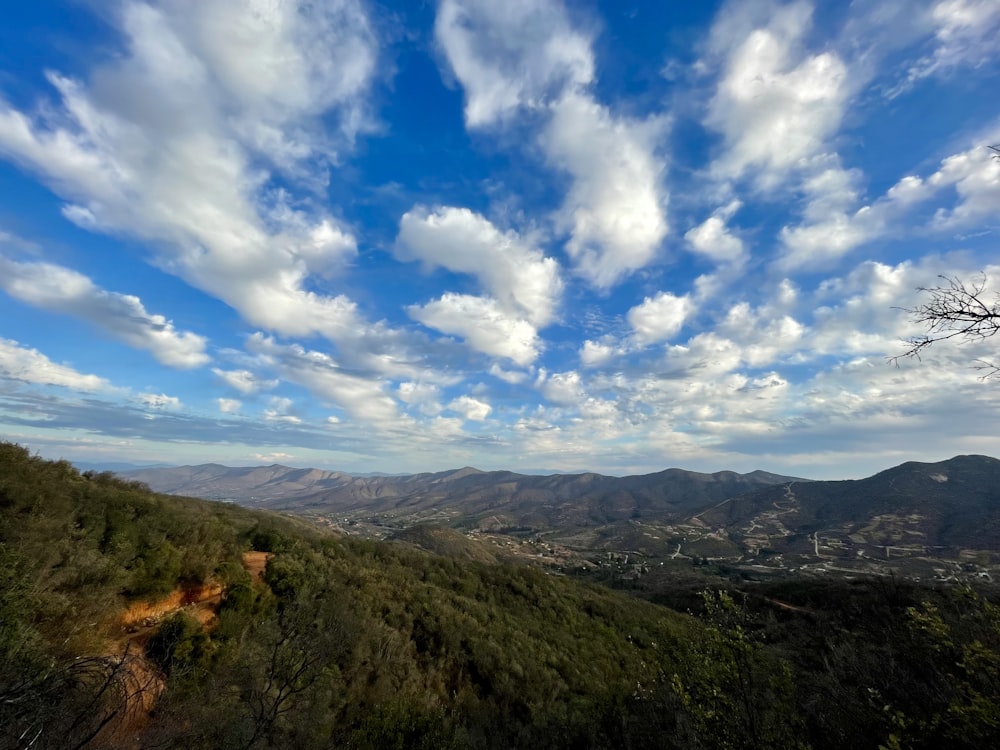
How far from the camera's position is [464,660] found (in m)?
24.5

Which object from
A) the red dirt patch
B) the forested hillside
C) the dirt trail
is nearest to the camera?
the forested hillside

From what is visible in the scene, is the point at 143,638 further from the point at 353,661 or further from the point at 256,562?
the point at 256,562

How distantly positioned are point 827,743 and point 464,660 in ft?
66.0

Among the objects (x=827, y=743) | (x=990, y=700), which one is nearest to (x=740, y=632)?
(x=827, y=743)

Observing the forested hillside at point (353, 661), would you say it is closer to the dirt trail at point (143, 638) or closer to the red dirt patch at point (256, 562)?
the dirt trail at point (143, 638)

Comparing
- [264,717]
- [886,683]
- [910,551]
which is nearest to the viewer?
[886,683]

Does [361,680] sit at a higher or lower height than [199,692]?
lower

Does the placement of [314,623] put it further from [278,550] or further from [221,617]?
[278,550]

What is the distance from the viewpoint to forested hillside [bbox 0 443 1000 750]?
328 inches

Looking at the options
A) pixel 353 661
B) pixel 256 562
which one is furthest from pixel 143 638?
pixel 256 562

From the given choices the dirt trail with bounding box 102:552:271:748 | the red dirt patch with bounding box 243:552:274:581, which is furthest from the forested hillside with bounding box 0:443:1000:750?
the red dirt patch with bounding box 243:552:274:581

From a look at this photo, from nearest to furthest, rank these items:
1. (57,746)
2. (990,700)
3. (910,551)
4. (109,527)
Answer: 1. (990,700)
2. (57,746)
3. (109,527)
4. (910,551)

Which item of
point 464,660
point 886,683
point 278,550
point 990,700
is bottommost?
point 464,660

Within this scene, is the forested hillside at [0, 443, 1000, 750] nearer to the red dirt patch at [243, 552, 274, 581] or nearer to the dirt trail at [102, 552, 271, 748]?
the dirt trail at [102, 552, 271, 748]
